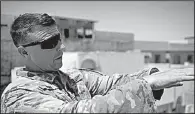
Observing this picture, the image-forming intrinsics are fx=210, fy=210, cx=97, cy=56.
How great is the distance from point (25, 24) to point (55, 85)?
1.07 ft

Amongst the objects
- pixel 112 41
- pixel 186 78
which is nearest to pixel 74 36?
pixel 112 41

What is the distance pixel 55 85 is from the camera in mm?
1051

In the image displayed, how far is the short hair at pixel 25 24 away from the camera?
969 millimetres

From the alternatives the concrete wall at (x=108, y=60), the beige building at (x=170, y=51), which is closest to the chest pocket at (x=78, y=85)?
the concrete wall at (x=108, y=60)

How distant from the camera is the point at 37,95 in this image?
86 centimetres

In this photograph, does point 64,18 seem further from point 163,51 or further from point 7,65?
point 163,51

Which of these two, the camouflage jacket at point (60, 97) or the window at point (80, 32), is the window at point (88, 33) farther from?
the camouflage jacket at point (60, 97)

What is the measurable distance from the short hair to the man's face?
6 centimetres

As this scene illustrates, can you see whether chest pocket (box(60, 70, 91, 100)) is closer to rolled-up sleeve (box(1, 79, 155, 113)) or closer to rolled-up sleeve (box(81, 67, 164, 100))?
rolled-up sleeve (box(81, 67, 164, 100))

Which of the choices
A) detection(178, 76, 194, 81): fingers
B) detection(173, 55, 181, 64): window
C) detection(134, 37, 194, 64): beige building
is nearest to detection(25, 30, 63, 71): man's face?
detection(178, 76, 194, 81): fingers

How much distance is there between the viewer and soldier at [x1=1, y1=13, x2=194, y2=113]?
0.82 metres

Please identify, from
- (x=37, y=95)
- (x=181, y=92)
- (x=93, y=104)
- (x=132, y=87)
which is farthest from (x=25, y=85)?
(x=181, y=92)

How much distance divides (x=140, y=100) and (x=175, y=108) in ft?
41.7

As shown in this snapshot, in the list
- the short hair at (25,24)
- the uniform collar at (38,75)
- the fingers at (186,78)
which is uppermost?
the short hair at (25,24)
